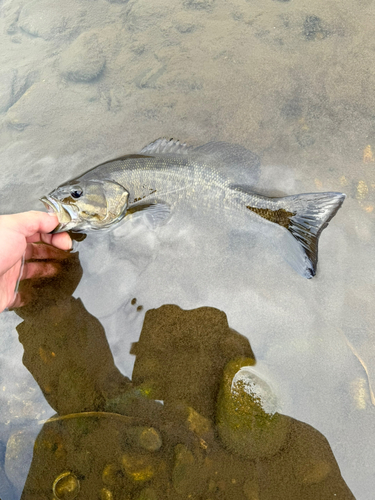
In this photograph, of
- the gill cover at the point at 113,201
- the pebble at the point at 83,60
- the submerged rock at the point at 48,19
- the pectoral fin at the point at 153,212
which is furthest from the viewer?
the submerged rock at the point at 48,19

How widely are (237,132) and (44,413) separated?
12.6ft

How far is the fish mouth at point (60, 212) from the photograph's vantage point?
3.23 m

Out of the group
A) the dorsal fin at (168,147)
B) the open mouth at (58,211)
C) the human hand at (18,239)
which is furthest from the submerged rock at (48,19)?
the human hand at (18,239)

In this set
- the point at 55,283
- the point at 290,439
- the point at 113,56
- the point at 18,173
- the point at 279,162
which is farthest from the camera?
the point at 113,56

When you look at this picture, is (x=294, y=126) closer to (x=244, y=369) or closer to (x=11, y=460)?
(x=244, y=369)

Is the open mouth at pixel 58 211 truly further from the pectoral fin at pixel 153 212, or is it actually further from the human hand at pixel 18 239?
the pectoral fin at pixel 153 212

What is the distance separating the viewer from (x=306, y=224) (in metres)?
3.27

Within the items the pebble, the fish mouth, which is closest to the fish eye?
the fish mouth

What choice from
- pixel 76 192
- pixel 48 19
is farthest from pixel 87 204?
pixel 48 19

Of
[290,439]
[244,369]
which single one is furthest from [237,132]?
[290,439]

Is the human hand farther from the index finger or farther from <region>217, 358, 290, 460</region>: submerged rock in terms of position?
<region>217, 358, 290, 460</region>: submerged rock

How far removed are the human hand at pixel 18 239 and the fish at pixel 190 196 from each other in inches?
6.7

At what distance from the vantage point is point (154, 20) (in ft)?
16.2

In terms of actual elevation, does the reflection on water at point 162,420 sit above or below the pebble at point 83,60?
below
